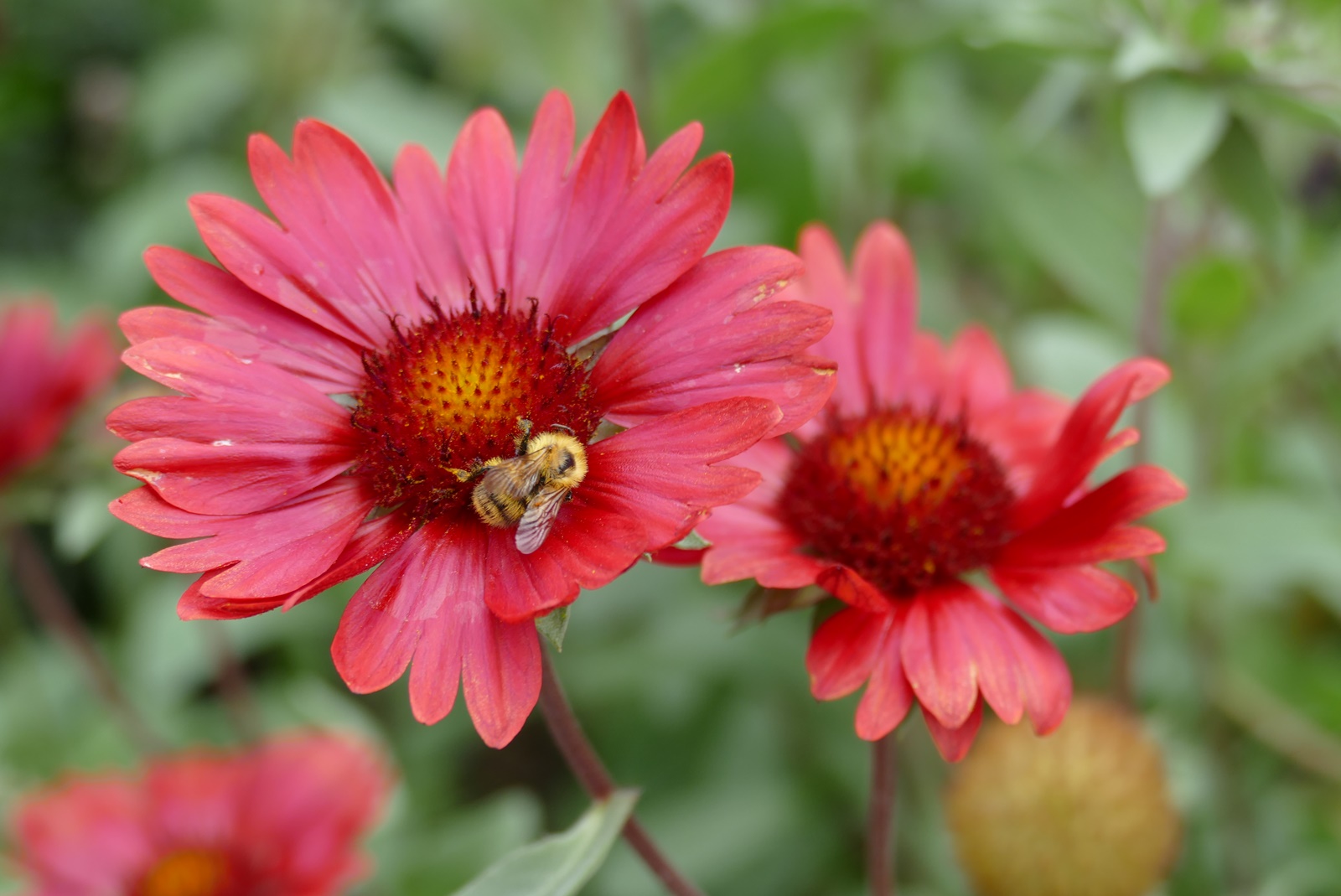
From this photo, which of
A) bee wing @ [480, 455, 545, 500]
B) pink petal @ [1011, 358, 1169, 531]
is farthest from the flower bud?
bee wing @ [480, 455, 545, 500]

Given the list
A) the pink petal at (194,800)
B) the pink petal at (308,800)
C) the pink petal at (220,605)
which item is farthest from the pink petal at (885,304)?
the pink petal at (194,800)

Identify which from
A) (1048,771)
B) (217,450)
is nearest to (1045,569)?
(1048,771)

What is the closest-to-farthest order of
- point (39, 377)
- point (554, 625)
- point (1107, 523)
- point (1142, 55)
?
1. point (554, 625)
2. point (1107, 523)
3. point (1142, 55)
4. point (39, 377)

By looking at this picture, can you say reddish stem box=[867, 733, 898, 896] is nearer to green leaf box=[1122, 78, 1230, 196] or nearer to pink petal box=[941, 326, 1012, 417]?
pink petal box=[941, 326, 1012, 417]

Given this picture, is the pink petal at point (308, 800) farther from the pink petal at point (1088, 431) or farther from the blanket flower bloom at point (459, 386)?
the pink petal at point (1088, 431)

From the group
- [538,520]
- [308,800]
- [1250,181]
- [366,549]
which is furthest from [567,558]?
[1250,181]

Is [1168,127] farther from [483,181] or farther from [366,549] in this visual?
[366,549]

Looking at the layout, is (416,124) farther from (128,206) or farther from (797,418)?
(797,418)
